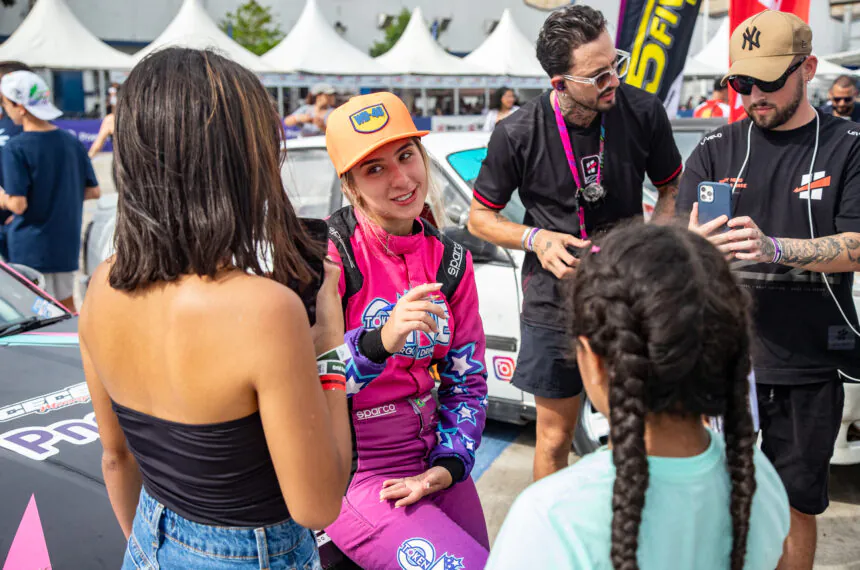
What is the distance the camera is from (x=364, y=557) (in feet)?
6.06

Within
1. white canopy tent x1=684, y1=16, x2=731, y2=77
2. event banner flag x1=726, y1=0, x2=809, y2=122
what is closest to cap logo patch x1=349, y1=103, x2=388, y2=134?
event banner flag x1=726, y1=0, x2=809, y2=122

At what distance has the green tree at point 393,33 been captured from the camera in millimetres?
46469

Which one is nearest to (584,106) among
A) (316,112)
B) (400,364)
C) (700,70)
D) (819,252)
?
(819,252)

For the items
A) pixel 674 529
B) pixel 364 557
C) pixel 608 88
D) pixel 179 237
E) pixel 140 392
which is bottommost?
pixel 364 557

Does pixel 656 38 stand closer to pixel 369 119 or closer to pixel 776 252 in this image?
pixel 776 252

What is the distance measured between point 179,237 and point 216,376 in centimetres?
24

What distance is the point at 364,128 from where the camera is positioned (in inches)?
79.4

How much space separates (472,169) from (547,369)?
180 centimetres

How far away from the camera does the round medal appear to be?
2.85 m

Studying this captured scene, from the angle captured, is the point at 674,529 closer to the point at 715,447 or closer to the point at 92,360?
the point at 715,447

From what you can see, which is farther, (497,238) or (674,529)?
(497,238)

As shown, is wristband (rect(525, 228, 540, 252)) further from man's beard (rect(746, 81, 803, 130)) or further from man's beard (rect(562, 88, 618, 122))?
man's beard (rect(746, 81, 803, 130))

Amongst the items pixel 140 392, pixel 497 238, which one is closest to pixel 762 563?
pixel 140 392

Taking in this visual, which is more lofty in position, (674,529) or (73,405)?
(674,529)
